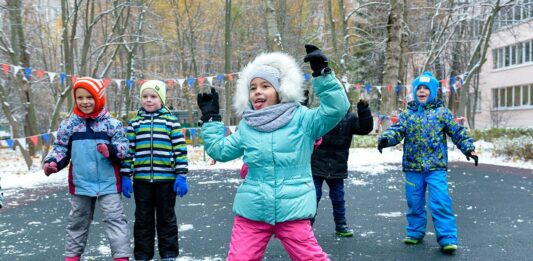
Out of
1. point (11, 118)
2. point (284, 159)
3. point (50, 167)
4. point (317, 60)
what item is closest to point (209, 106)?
point (284, 159)

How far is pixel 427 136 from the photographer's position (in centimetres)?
455

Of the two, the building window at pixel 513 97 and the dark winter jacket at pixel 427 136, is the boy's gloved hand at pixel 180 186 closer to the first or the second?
the dark winter jacket at pixel 427 136

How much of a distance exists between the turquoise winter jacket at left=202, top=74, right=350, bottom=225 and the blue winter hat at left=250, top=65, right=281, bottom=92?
236 millimetres

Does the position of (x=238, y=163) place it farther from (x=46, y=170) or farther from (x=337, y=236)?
(x=46, y=170)

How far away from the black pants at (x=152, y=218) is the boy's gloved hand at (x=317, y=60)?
1870 millimetres

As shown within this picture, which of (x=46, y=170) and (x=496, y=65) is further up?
(x=496, y=65)

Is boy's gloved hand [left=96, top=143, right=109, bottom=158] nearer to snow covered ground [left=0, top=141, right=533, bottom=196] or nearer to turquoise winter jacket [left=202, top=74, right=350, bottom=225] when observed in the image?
turquoise winter jacket [left=202, top=74, right=350, bottom=225]

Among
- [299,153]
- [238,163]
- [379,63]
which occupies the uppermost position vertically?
[379,63]

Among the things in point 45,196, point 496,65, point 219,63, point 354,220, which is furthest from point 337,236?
point 496,65

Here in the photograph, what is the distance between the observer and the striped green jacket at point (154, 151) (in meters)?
3.94

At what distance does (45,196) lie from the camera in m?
8.82

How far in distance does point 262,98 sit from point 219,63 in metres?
31.3

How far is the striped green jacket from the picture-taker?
3936 mm

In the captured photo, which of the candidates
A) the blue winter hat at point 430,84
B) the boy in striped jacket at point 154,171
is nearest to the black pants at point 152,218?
the boy in striped jacket at point 154,171
